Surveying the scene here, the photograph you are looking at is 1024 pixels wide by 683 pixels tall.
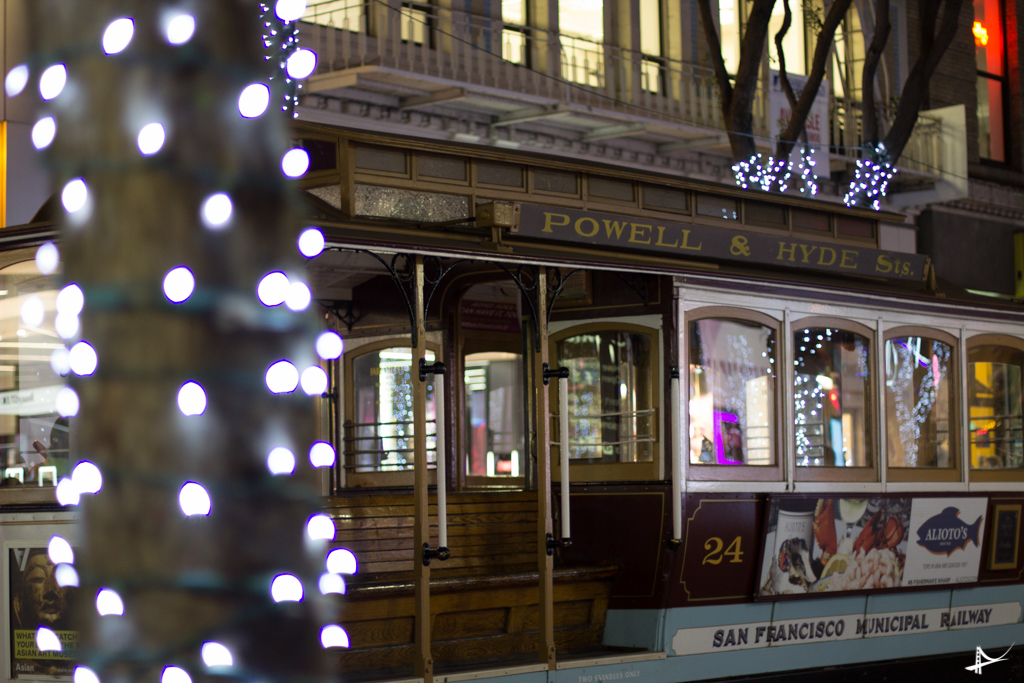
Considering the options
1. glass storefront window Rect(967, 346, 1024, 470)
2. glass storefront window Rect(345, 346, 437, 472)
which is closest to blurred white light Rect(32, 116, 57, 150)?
glass storefront window Rect(345, 346, 437, 472)

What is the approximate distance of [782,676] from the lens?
7.65 meters

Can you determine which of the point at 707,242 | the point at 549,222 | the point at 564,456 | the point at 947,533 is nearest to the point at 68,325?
the point at 564,456

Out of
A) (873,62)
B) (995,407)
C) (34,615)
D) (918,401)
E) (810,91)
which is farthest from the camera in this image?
(873,62)

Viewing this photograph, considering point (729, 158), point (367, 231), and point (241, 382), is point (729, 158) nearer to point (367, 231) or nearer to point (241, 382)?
point (367, 231)

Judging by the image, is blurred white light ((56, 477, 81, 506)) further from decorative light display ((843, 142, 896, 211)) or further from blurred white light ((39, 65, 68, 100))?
decorative light display ((843, 142, 896, 211))

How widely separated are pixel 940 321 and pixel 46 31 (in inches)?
332

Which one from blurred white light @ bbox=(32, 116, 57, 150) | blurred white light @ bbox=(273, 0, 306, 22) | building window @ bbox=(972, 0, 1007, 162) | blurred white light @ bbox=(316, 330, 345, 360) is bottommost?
blurred white light @ bbox=(316, 330, 345, 360)

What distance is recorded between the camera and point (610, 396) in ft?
24.8

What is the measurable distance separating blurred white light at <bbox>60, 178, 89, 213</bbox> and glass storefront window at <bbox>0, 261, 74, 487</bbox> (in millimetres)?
4655

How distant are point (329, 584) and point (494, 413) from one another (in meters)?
8.76

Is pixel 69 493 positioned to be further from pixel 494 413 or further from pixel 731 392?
pixel 494 413

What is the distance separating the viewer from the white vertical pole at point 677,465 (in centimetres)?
706

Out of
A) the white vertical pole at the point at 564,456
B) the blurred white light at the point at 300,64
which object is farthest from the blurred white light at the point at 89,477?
the white vertical pole at the point at 564,456

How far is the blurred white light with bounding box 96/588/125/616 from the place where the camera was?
1.28 metres
